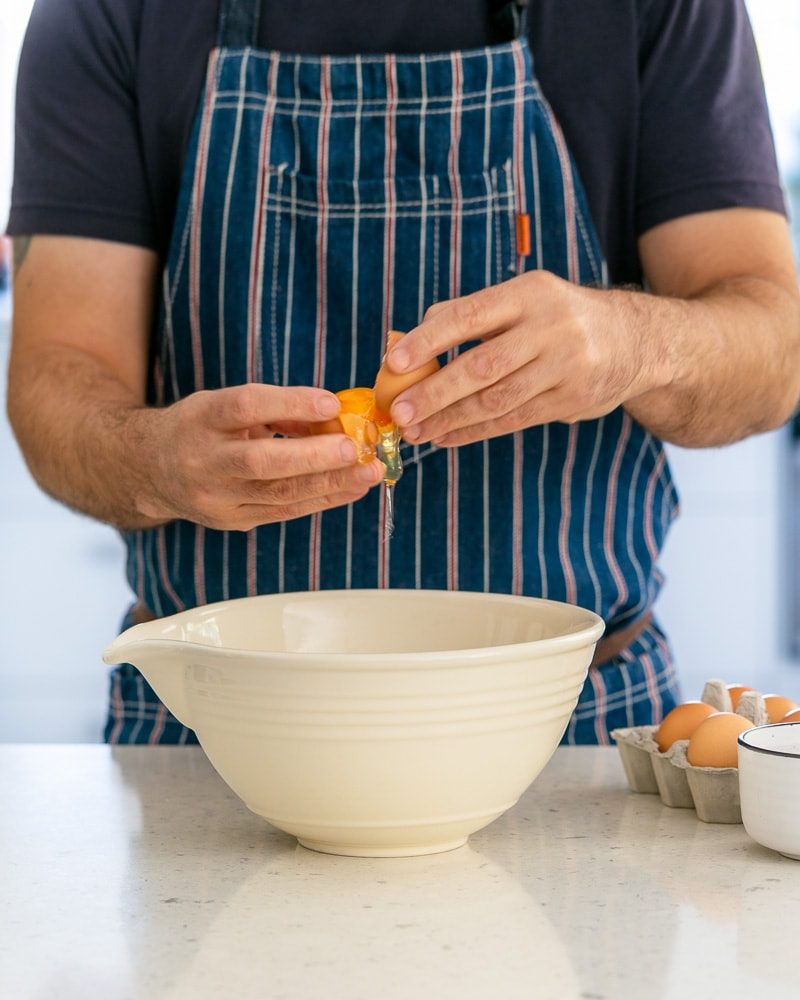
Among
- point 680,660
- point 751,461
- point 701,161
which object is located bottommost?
point 680,660

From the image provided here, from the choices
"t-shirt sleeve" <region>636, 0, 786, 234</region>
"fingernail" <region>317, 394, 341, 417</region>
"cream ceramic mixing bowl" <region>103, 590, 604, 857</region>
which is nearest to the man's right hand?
"fingernail" <region>317, 394, 341, 417</region>

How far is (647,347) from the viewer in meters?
1.05

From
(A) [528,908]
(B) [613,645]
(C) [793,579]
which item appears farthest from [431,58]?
(C) [793,579]

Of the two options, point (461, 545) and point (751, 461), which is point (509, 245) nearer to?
point (461, 545)

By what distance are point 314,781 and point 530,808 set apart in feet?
0.71

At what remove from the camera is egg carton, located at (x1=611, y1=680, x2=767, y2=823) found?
33.0 inches

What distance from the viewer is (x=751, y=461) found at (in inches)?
110

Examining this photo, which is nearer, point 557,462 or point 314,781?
point 314,781

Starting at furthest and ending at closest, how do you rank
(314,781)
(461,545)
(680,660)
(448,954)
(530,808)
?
(680,660)
(461,545)
(530,808)
(314,781)
(448,954)

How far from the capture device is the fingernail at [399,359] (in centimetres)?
89

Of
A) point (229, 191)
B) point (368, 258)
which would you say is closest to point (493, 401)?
point (368, 258)

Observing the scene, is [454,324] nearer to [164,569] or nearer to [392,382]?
[392,382]

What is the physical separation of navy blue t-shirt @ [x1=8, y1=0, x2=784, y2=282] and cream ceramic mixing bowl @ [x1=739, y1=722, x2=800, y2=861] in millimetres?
695

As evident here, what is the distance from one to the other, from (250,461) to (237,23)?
60 centimetres
